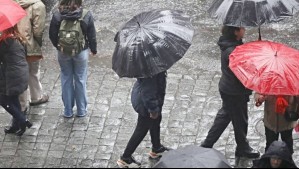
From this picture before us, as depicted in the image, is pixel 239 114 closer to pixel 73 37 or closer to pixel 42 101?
pixel 73 37

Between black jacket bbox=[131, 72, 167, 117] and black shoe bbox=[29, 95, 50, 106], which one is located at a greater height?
black jacket bbox=[131, 72, 167, 117]

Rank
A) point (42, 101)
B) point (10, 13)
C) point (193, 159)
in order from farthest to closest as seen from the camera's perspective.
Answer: point (42, 101)
point (10, 13)
point (193, 159)

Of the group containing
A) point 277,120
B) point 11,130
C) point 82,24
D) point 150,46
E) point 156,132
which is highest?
point 150,46

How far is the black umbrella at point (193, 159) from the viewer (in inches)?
239

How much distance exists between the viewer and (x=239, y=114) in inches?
338

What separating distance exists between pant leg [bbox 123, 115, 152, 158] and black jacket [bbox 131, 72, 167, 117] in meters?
0.25

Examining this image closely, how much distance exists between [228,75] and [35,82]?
3037 mm

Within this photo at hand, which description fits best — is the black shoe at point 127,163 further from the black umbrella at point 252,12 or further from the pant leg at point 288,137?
the black umbrella at point 252,12

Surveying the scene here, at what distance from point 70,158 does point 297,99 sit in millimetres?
2916

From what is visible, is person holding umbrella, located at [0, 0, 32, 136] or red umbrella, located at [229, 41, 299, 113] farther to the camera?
person holding umbrella, located at [0, 0, 32, 136]

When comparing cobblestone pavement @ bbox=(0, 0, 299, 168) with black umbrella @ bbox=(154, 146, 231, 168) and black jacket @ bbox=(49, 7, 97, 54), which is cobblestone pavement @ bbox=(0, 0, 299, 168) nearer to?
black jacket @ bbox=(49, 7, 97, 54)

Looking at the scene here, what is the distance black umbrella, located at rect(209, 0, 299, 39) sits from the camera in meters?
8.21

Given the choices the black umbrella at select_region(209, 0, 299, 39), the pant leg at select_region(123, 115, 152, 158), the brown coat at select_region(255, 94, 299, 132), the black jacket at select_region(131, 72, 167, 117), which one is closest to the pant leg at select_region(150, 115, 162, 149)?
the pant leg at select_region(123, 115, 152, 158)

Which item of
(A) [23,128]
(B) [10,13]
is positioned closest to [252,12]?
(B) [10,13]
